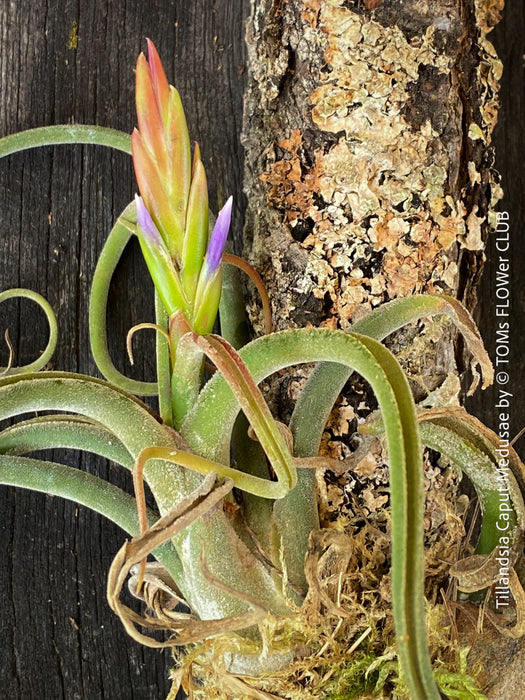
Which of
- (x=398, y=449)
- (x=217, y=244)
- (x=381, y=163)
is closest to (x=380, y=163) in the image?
(x=381, y=163)

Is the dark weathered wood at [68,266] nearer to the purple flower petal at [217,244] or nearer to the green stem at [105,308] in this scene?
the green stem at [105,308]

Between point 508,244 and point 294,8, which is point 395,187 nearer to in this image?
point 294,8

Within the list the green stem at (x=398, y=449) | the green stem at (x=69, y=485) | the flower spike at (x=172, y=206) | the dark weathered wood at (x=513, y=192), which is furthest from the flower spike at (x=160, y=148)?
the dark weathered wood at (x=513, y=192)

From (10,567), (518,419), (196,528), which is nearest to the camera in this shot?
(196,528)

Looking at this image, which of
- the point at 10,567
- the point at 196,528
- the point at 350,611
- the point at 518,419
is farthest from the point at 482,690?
the point at 10,567

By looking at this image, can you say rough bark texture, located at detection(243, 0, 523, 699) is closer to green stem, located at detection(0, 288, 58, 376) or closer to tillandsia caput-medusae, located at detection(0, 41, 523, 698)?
tillandsia caput-medusae, located at detection(0, 41, 523, 698)

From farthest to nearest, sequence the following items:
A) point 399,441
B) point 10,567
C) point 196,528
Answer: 1. point 10,567
2. point 196,528
3. point 399,441

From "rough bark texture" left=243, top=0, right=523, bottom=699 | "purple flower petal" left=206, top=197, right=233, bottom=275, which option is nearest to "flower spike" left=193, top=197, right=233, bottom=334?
"purple flower petal" left=206, top=197, right=233, bottom=275
